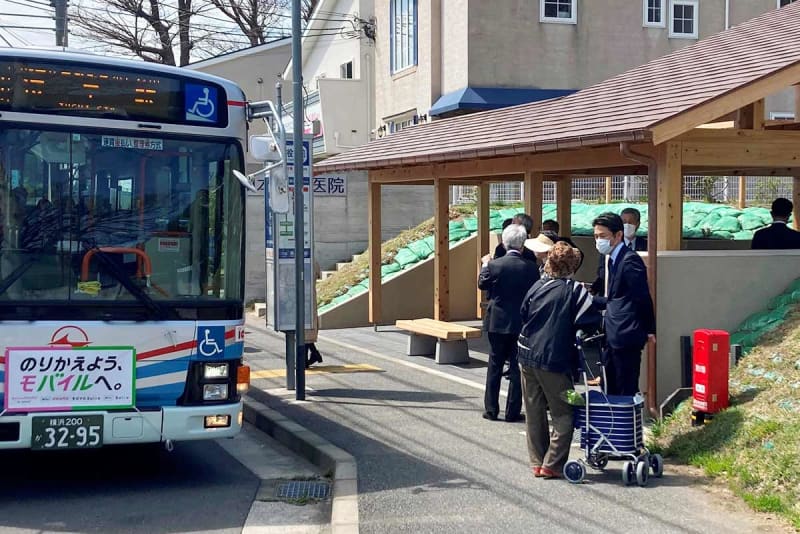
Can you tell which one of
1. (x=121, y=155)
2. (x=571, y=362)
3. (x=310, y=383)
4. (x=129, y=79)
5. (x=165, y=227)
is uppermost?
(x=129, y=79)

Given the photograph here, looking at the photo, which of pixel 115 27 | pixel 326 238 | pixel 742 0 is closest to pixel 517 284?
pixel 326 238

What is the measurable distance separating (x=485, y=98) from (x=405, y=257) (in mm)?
5126

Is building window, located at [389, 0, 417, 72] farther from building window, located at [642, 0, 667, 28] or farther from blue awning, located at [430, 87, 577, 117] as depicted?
building window, located at [642, 0, 667, 28]

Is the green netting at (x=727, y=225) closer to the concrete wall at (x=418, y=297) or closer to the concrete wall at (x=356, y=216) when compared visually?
the concrete wall at (x=418, y=297)

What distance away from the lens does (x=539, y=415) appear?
739 centimetres

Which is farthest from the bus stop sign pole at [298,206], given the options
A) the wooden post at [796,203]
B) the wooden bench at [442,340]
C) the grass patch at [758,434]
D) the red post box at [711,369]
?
the wooden post at [796,203]

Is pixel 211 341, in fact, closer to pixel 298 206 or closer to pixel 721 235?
pixel 298 206

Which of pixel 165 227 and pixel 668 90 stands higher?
pixel 668 90

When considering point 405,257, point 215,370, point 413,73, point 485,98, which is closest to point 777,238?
point 215,370

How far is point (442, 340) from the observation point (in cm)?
1288

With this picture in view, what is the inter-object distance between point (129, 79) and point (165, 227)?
3.65ft

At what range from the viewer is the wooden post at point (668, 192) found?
9250 mm

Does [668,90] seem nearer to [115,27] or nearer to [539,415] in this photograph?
[539,415]

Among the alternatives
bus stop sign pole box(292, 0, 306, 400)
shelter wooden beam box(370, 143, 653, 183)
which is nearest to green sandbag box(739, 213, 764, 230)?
shelter wooden beam box(370, 143, 653, 183)
